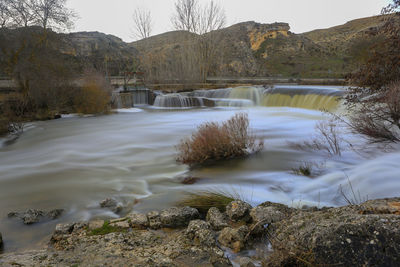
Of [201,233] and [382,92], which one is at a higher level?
[382,92]

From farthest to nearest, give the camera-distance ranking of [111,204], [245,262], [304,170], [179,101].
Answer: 1. [179,101]
2. [304,170]
3. [111,204]
4. [245,262]

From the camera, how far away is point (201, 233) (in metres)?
3.79

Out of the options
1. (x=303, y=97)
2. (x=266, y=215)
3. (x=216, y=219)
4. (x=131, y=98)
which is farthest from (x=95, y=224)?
(x=131, y=98)

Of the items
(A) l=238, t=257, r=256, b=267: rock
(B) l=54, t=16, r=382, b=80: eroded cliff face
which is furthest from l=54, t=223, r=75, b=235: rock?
(B) l=54, t=16, r=382, b=80: eroded cliff face

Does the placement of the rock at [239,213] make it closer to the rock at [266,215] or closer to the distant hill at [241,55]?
the rock at [266,215]

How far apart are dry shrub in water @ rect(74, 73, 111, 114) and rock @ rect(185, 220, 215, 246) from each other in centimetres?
1562

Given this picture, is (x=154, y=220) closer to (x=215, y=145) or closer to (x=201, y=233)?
(x=201, y=233)

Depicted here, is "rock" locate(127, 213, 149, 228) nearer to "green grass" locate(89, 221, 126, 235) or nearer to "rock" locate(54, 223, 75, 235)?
"green grass" locate(89, 221, 126, 235)

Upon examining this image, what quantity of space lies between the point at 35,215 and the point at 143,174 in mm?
2897

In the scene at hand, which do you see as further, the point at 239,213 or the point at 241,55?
the point at 241,55

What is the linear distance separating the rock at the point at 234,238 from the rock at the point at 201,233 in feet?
0.46

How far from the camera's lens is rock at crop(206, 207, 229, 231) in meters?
4.18


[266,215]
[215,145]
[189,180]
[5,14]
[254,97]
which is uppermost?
[5,14]

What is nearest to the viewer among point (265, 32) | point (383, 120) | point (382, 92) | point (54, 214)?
point (54, 214)
